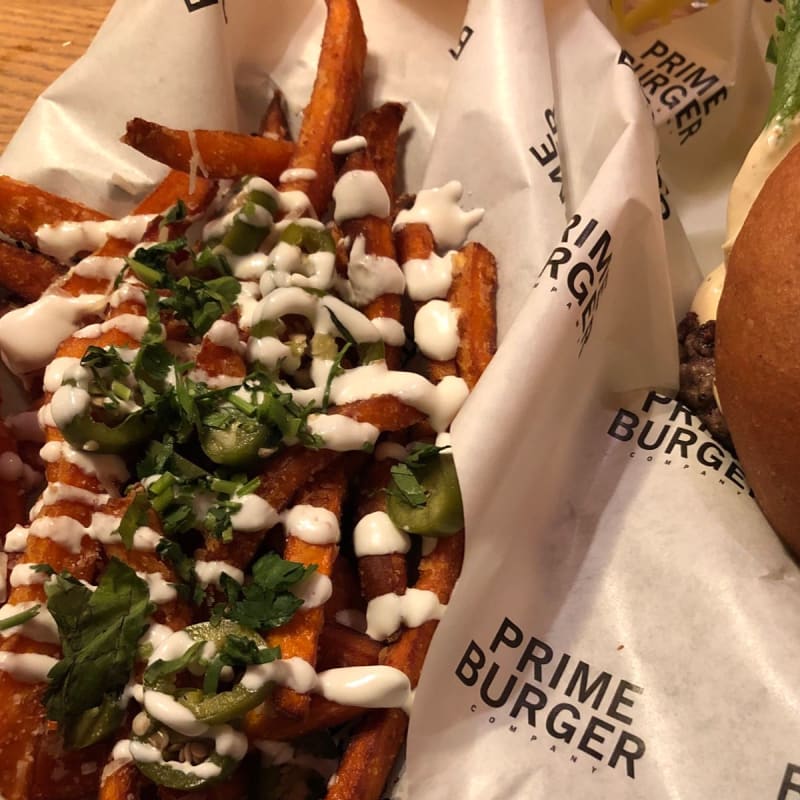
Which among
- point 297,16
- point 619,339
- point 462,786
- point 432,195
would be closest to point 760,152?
point 619,339

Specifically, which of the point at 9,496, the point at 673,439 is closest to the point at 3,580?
the point at 9,496

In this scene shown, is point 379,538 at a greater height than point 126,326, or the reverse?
point 126,326

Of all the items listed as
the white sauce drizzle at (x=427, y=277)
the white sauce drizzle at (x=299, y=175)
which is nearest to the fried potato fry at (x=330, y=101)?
the white sauce drizzle at (x=299, y=175)

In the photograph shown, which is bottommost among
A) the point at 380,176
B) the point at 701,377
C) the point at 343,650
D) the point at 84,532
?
the point at 343,650

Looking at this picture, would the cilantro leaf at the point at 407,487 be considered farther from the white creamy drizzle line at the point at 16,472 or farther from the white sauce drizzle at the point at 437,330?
the white creamy drizzle line at the point at 16,472

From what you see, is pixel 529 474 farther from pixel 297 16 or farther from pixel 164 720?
pixel 297 16

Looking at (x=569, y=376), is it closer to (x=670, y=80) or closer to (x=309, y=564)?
(x=309, y=564)
